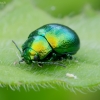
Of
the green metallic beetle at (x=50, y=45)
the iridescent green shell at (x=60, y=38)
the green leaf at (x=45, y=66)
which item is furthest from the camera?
the iridescent green shell at (x=60, y=38)

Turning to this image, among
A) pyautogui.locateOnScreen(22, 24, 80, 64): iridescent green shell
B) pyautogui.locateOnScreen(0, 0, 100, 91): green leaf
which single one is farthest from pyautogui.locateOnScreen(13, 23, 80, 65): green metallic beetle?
pyautogui.locateOnScreen(0, 0, 100, 91): green leaf

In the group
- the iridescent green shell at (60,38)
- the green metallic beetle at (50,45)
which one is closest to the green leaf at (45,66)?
the green metallic beetle at (50,45)

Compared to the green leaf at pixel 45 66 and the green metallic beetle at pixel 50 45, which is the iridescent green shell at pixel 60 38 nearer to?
the green metallic beetle at pixel 50 45

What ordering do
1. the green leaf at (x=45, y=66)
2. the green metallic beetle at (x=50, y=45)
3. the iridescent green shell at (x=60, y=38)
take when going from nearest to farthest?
the green leaf at (x=45, y=66)
the green metallic beetle at (x=50, y=45)
the iridescent green shell at (x=60, y=38)

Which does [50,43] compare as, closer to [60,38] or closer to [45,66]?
[60,38]

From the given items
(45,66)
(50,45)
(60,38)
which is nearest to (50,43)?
(50,45)

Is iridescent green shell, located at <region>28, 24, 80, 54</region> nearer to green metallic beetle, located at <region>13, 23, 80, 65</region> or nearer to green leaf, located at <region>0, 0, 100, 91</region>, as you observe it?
green metallic beetle, located at <region>13, 23, 80, 65</region>

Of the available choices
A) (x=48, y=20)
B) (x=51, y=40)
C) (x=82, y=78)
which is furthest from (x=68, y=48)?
(x=48, y=20)
